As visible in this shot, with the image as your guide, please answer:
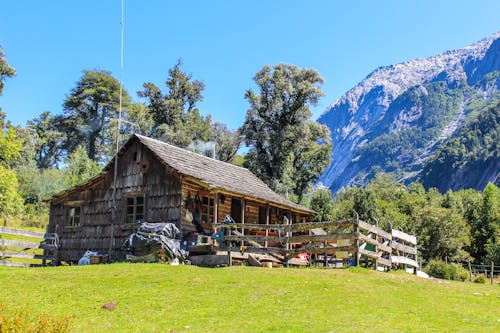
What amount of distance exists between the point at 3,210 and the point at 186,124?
79.8 ft

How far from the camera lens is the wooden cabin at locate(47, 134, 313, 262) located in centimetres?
2409

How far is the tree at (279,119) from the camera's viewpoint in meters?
49.2

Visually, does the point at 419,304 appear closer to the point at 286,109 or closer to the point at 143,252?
the point at 143,252

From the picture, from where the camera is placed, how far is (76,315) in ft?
36.9

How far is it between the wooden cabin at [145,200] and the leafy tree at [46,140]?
1926 inches

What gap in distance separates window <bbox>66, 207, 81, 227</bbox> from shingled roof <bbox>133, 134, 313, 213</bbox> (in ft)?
19.8

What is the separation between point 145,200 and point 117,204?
2080 millimetres

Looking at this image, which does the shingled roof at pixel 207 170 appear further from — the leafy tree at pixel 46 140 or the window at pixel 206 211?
the leafy tree at pixel 46 140

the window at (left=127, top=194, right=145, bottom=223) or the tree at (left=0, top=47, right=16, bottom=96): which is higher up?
the tree at (left=0, top=47, right=16, bottom=96)

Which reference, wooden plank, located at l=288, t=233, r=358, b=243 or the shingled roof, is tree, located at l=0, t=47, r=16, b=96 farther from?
wooden plank, located at l=288, t=233, r=358, b=243

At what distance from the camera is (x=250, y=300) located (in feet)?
41.1

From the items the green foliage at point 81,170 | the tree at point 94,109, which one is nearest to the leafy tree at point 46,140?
the tree at point 94,109

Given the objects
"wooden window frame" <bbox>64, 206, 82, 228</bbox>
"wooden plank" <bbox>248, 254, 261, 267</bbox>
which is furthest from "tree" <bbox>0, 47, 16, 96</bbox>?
"wooden plank" <bbox>248, 254, 261, 267</bbox>

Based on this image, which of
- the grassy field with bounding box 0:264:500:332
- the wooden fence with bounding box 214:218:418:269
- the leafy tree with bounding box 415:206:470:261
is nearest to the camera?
the grassy field with bounding box 0:264:500:332
